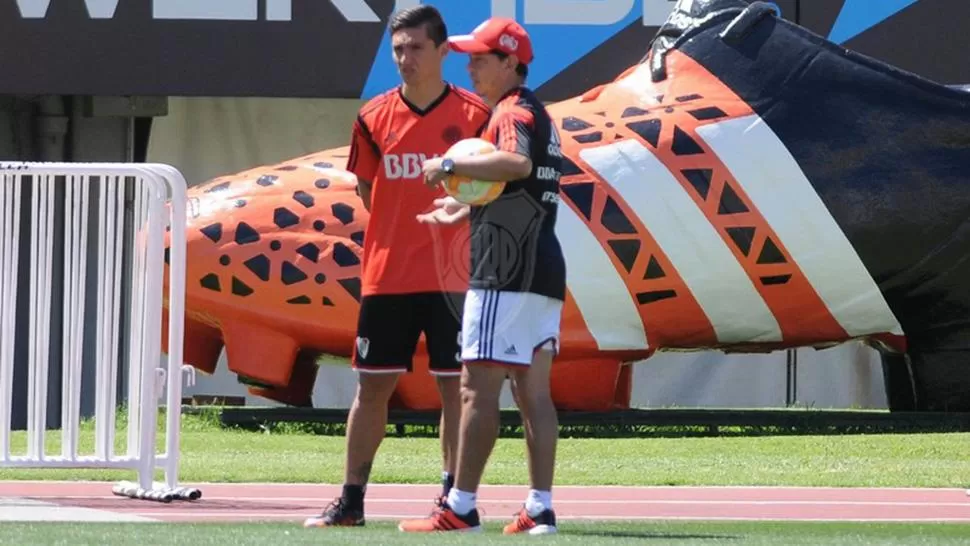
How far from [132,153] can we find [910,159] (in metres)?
6.08

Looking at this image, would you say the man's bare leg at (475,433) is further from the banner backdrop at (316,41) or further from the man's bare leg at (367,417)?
the banner backdrop at (316,41)

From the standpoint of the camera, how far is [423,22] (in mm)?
7117

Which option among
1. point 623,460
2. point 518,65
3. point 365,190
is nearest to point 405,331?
point 365,190

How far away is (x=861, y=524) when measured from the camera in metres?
7.41

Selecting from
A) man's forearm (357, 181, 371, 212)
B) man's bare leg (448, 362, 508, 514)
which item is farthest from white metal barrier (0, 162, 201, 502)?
man's bare leg (448, 362, 508, 514)

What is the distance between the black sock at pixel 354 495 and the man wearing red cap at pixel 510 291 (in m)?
0.24

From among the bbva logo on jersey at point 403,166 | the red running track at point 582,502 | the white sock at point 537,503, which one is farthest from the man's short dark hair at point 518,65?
the red running track at point 582,502

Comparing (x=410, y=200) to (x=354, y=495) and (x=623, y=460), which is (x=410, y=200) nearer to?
(x=354, y=495)

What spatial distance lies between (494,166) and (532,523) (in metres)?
1.15

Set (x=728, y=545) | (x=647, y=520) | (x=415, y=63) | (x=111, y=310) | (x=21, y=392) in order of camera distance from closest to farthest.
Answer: (x=728, y=545) < (x=415, y=63) < (x=647, y=520) < (x=111, y=310) < (x=21, y=392)

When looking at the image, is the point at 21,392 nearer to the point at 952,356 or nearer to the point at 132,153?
the point at 132,153

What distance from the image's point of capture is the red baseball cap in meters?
6.75

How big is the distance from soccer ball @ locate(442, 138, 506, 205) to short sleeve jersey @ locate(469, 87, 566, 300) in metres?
0.06

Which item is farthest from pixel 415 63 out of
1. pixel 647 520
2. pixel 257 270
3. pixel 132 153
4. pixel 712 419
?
pixel 132 153
